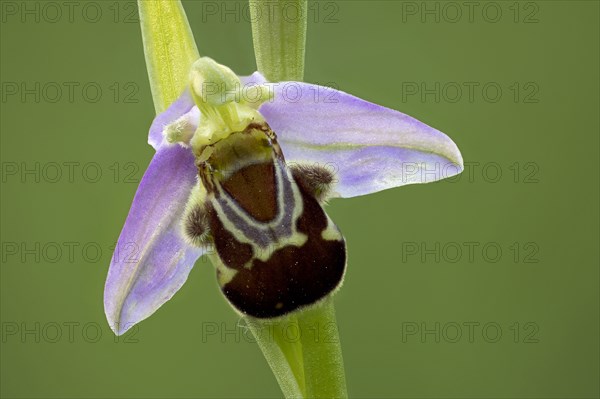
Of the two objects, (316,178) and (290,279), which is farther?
(316,178)

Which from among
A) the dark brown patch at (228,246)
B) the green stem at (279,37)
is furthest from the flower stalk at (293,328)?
the dark brown patch at (228,246)

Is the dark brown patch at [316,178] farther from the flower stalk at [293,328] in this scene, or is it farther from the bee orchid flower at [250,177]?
the flower stalk at [293,328]

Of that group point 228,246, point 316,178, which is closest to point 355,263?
point 316,178

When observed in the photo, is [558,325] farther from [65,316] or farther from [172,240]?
[172,240]

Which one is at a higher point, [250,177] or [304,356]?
[250,177]

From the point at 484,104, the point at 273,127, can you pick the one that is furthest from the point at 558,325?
the point at 273,127

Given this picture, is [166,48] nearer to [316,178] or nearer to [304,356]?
[316,178]
